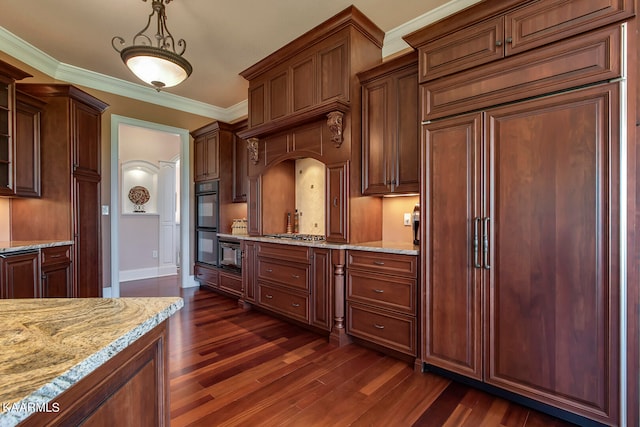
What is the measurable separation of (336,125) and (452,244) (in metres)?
1.49

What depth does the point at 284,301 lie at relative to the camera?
3.37 metres

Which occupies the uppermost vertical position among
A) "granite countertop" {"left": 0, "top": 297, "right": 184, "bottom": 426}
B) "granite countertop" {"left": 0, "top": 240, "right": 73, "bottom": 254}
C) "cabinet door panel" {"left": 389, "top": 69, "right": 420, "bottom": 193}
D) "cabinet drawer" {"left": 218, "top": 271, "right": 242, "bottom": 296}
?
"cabinet door panel" {"left": 389, "top": 69, "right": 420, "bottom": 193}

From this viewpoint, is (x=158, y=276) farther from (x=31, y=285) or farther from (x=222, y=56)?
(x=222, y=56)

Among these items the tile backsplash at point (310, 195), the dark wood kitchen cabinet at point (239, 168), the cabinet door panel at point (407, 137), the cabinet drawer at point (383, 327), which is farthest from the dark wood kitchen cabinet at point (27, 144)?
the cabinet door panel at point (407, 137)

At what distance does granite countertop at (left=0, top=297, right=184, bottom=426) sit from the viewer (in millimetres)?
551

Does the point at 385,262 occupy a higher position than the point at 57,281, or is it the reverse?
the point at 385,262

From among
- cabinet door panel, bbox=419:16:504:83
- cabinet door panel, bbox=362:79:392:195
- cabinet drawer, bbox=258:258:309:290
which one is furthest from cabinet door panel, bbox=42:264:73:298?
cabinet door panel, bbox=419:16:504:83

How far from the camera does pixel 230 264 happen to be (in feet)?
14.7

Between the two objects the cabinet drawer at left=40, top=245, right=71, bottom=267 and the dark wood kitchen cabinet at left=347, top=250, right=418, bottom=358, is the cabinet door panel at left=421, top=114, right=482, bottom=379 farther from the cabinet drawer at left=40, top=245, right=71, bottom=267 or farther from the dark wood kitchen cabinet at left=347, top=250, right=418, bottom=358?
the cabinet drawer at left=40, top=245, right=71, bottom=267

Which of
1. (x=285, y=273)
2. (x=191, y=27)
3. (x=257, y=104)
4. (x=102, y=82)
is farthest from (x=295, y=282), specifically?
(x=102, y=82)

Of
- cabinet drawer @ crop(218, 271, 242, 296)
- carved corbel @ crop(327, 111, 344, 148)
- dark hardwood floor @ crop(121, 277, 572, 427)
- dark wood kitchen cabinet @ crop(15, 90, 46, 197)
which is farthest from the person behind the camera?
cabinet drawer @ crop(218, 271, 242, 296)

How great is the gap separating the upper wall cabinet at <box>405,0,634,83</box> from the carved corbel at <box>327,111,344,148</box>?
0.83 m

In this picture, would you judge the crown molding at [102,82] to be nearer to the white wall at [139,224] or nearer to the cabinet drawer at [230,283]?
the white wall at [139,224]

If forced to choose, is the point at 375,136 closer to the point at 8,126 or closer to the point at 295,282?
the point at 295,282
